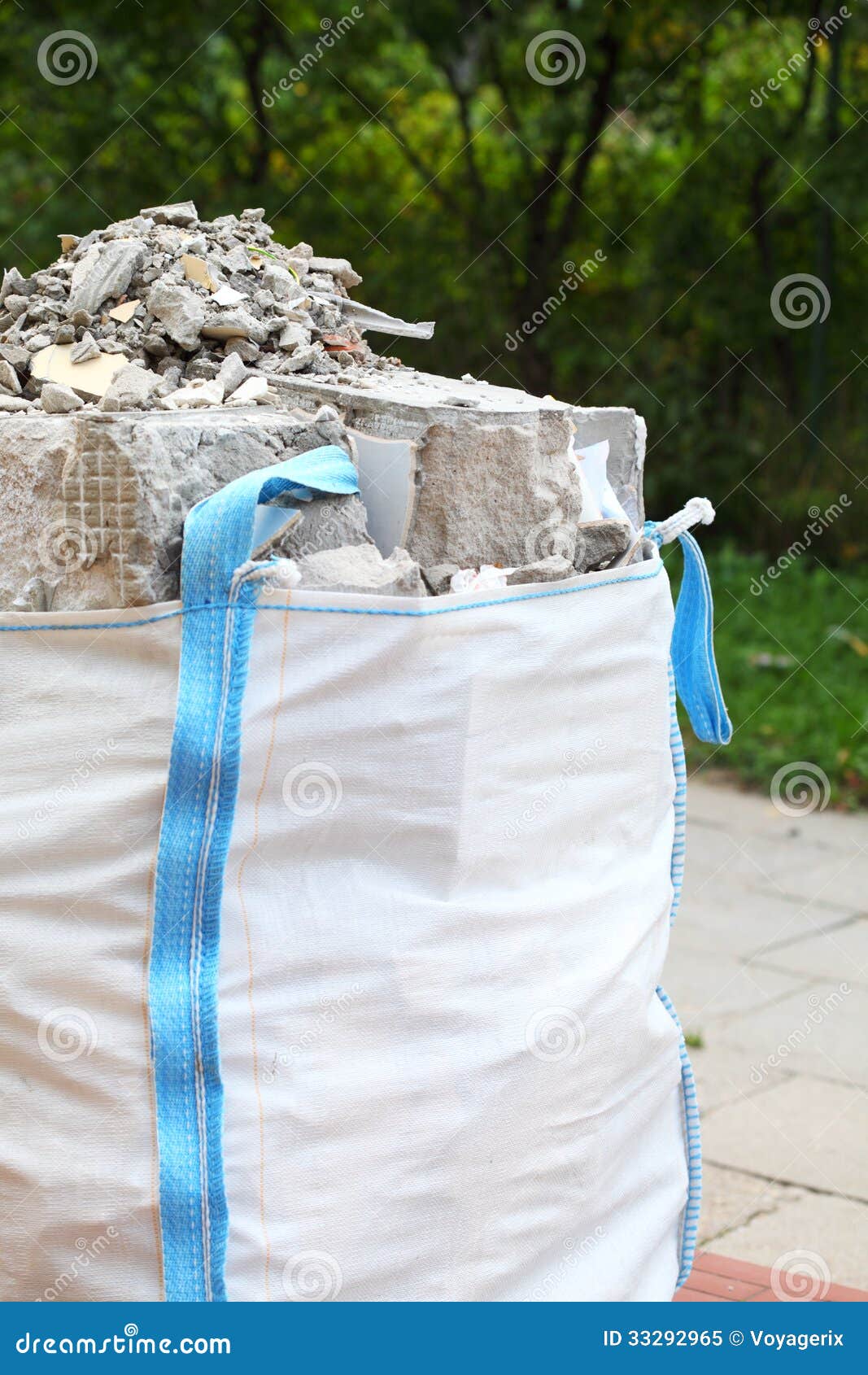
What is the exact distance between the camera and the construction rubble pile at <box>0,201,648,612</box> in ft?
5.09

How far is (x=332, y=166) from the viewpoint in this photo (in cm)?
855

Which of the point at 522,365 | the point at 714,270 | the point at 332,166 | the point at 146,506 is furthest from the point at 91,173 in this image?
the point at 146,506

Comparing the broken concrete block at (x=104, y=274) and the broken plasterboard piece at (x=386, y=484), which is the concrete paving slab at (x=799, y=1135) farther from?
the broken concrete block at (x=104, y=274)

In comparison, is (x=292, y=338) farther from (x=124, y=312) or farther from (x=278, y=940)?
(x=278, y=940)

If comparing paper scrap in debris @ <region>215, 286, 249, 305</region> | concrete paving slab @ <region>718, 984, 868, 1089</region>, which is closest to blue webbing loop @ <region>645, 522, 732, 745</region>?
paper scrap in debris @ <region>215, 286, 249, 305</region>

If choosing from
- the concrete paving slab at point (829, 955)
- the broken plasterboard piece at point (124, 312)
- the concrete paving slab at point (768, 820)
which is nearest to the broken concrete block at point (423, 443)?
the broken plasterboard piece at point (124, 312)

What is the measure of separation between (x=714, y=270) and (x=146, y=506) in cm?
696

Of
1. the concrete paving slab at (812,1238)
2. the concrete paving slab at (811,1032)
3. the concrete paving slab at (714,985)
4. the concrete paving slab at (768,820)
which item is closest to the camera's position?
the concrete paving slab at (812,1238)

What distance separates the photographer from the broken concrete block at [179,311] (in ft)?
5.95

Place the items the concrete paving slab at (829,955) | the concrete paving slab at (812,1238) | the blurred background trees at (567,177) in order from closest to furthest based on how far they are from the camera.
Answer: the concrete paving slab at (812,1238) < the concrete paving slab at (829,955) < the blurred background trees at (567,177)

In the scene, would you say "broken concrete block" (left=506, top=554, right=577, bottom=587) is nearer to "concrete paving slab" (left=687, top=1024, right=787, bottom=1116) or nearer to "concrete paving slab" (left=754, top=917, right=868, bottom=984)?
"concrete paving slab" (left=687, top=1024, right=787, bottom=1116)

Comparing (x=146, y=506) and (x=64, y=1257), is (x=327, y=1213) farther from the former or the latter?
(x=146, y=506)

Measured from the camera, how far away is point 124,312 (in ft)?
6.03

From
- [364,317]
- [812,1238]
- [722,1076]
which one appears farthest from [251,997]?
[722,1076]
